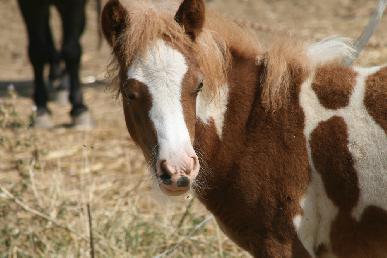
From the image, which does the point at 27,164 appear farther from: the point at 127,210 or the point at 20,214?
the point at 127,210

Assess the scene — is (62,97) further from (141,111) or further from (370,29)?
(141,111)

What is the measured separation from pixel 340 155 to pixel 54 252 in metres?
1.94

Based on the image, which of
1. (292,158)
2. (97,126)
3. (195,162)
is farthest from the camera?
(97,126)

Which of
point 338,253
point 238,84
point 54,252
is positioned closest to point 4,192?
point 54,252

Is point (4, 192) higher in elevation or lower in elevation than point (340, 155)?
lower

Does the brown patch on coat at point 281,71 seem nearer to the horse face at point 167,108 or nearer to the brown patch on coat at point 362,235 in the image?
the horse face at point 167,108

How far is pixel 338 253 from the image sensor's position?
9.54ft

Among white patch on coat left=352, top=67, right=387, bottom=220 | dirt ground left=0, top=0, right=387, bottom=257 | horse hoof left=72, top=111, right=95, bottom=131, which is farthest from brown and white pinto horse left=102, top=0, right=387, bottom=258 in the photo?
horse hoof left=72, top=111, right=95, bottom=131

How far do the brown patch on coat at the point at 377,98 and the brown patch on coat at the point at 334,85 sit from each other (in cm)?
7

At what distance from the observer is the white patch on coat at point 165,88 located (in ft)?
8.71

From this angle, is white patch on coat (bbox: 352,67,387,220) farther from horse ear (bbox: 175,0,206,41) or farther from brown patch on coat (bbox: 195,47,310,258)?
horse ear (bbox: 175,0,206,41)

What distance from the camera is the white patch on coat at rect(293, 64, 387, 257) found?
110 inches

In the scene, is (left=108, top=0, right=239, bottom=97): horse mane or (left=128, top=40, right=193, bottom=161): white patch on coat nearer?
(left=128, top=40, right=193, bottom=161): white patch on coat

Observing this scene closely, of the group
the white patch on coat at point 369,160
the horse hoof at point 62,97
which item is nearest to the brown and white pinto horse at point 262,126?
the white patch on coat at point 369,160
